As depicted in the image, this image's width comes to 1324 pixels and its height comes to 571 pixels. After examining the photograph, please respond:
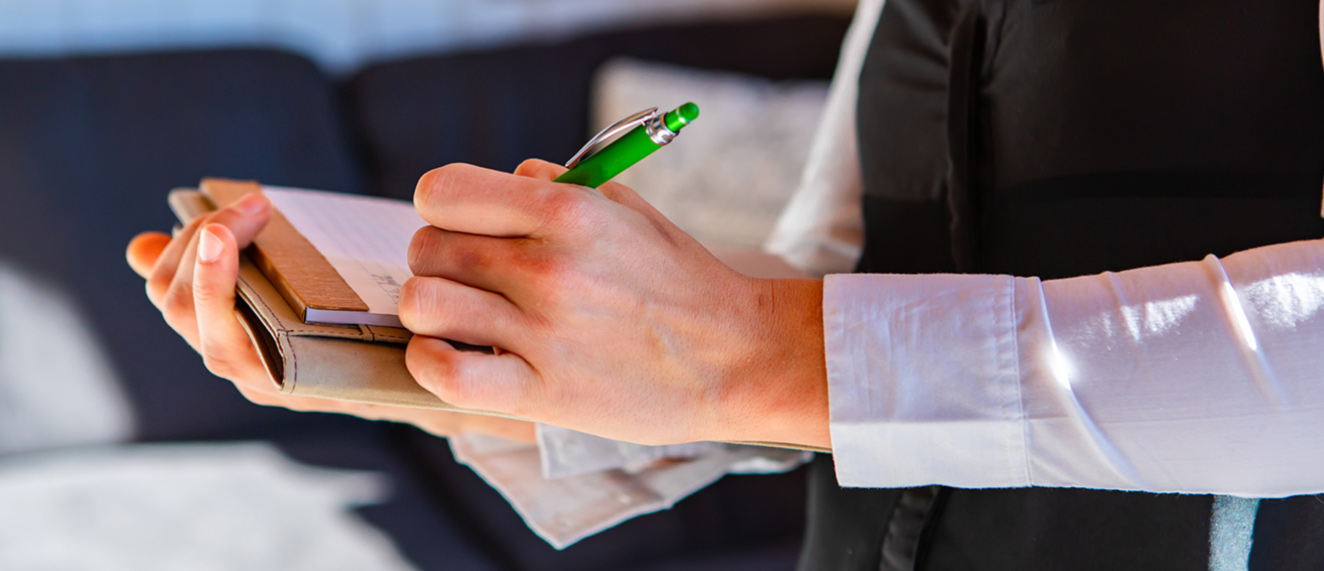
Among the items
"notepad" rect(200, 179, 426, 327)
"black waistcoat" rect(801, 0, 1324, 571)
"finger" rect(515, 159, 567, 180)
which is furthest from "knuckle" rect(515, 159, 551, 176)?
"black waistcoat" rect(801, 0, 1324, 571)

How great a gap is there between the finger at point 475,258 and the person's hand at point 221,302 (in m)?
0.14

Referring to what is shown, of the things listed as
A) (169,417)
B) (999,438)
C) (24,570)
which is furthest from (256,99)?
(999,438)

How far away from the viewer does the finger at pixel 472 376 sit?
16.7 inches

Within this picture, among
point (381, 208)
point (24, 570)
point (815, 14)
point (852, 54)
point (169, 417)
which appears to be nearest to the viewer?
point (381, 208)

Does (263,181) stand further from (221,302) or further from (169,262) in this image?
(221,302)

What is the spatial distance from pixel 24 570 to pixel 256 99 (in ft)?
2.73

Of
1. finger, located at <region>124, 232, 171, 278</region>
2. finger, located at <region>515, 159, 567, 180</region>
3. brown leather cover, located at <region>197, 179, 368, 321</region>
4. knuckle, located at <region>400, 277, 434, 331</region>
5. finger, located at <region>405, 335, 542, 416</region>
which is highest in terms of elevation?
finger, located at <region>515, 159, 567, 180</region>

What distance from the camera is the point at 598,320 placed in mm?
439

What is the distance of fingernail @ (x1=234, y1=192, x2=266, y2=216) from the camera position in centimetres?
58

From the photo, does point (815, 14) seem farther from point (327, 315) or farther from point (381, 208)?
point (327, 315)

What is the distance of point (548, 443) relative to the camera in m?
0.73

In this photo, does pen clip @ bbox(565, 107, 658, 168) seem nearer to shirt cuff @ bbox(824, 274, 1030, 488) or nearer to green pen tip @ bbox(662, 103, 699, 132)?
green pen tip @ bbox(662, 103, 699, 132)

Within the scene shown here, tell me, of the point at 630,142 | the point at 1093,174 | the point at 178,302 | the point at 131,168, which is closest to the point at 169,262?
the point at 178,302

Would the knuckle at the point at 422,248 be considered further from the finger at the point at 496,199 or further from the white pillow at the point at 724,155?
the white pillow at the point at 724,155
